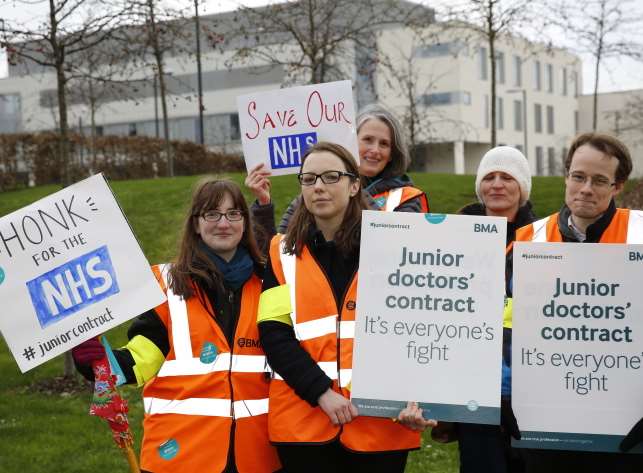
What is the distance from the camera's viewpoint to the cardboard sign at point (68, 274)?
343cm

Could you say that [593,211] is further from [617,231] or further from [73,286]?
[73,286]

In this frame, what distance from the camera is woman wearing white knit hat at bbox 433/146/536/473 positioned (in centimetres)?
328

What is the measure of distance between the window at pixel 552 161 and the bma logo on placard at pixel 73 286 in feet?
152

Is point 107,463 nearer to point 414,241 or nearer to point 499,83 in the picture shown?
point 414,241

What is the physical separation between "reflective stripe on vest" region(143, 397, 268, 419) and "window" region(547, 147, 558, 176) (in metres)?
46.3

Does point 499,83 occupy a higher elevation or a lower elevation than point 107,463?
higher

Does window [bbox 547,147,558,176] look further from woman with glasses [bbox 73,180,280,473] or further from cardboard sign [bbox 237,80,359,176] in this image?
woman with glasses [bbox 73,180,280,473]

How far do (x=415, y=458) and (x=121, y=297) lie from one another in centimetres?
340

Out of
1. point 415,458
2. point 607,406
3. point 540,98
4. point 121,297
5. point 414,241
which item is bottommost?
point 415,458

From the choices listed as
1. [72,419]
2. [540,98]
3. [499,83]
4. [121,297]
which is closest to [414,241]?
[121,297]

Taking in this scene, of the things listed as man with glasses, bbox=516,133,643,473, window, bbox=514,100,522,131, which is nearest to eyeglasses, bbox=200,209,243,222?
man with glasses, bbox=516,133,643,473

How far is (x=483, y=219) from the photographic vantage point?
323 centimetres

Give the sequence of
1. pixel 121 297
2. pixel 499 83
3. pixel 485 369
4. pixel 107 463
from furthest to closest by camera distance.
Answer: pixel 499 83 → pixel 107 463 → pixel 121 297 → pixel 485 369

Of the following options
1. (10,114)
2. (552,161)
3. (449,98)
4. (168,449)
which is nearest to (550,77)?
(552,161)
